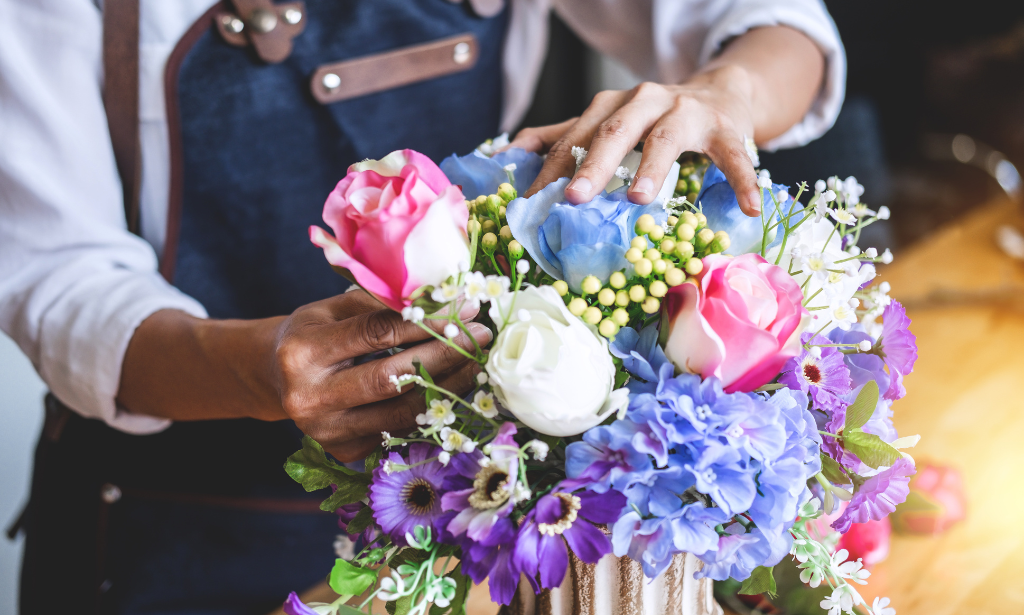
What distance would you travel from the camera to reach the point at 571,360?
1.13 feet

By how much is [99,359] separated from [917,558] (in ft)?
2.79

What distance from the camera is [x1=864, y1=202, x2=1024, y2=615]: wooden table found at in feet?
2.38

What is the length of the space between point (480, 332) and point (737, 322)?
14 centimetres

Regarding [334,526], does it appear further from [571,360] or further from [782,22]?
[782,22]

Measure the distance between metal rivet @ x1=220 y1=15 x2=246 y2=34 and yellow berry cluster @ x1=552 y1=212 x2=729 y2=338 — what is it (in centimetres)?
57

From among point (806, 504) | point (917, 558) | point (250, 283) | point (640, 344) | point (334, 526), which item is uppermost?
point (640, 344)

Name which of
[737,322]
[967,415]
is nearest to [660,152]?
[737,322]

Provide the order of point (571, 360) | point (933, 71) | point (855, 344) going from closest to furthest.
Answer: point (571, 360) → point (855, 344) → point (933, 71)

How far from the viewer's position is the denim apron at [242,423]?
0.83m

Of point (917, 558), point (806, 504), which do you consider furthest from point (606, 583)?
point (917, 558)

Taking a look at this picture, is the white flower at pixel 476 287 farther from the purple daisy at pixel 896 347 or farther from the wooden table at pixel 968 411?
the wooden table at pixel 968 411

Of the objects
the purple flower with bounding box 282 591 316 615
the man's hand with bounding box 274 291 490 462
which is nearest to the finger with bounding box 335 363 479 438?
the man's hand with bounding box 274 291 490 462

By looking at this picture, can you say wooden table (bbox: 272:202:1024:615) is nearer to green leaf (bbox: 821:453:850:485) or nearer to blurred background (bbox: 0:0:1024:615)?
green leaf (bbox: 821:453:850:485)

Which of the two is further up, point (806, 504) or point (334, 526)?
point (806, 504)
